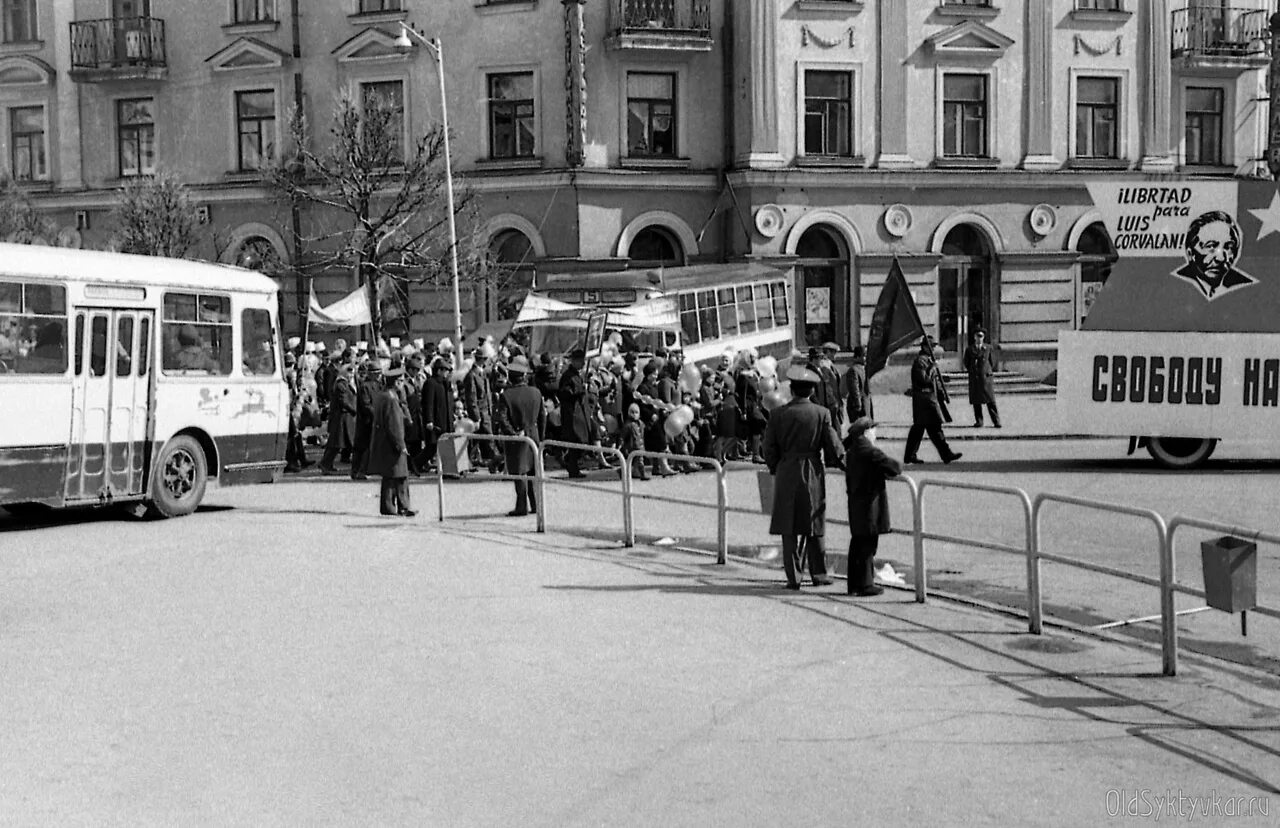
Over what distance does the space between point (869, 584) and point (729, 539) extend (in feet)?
13.1

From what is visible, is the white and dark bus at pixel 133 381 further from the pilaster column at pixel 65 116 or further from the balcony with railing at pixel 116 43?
the pilaster column at pixel 65 116

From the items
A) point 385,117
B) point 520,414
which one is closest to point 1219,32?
point 385,117

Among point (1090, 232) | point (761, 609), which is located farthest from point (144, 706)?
point (1090, 232)

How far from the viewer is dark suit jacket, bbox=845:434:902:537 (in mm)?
12133

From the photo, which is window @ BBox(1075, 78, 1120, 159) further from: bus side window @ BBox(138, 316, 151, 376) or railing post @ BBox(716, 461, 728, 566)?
railing post @ BBox(716, 461, 728, 566)

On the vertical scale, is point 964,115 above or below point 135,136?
above

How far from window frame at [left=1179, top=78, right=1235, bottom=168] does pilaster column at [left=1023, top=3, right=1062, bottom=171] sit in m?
4.04

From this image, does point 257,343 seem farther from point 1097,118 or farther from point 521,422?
point 1097,118

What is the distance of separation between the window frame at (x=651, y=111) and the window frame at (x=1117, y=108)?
9883 mm

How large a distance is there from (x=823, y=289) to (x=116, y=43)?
1877 cm

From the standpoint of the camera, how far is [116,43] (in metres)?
40.2

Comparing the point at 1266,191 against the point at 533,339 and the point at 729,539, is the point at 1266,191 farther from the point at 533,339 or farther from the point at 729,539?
the point at 533,339

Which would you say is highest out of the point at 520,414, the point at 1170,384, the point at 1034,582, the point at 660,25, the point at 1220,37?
the point at 1220,37

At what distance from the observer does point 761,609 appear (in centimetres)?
1182
